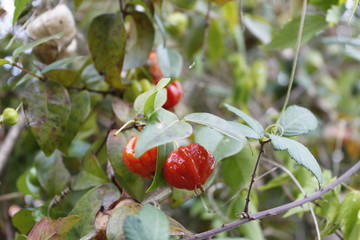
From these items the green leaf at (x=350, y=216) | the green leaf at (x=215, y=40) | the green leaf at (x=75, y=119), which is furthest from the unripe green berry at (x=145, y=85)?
the green leaf at (x=215, y=40)

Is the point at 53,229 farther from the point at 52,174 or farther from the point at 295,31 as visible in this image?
the point at 295,31

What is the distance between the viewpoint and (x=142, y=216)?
16.5 inches

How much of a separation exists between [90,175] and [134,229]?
0.33 meters

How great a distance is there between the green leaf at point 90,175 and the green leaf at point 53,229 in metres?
0.16

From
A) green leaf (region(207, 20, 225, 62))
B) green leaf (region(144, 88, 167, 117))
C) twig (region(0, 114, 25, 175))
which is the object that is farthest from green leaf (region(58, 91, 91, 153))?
green leaf (region(207, 20, 225, 62))

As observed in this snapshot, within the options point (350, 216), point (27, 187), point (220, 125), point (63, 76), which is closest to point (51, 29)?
point (63, 76)

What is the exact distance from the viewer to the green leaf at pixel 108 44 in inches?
28.7

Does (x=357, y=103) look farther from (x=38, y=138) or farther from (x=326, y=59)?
(x=38, y=138)

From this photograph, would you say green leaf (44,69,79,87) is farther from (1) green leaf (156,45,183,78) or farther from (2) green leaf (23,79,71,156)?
(1) green leaf (156,45,183,78)

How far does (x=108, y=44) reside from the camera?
Result: 2.41 ft

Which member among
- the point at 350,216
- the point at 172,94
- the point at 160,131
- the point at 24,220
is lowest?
the point at 24,220

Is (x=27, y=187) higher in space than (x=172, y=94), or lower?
lower

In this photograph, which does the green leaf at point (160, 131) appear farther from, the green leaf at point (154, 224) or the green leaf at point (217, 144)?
the green leaf at point (217, 144)

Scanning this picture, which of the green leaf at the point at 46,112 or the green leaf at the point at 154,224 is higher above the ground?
the green leaf at the point at 154,224
